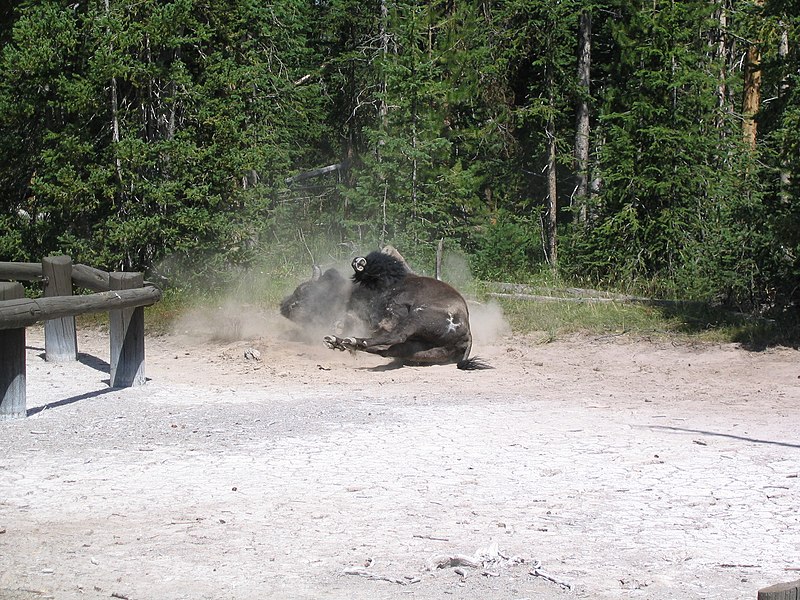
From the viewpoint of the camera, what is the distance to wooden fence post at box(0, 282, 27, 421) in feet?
31.2

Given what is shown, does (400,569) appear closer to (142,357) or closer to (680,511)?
(680,511)

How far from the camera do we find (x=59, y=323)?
1348 cm

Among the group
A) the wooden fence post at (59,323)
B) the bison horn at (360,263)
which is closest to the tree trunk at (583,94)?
the bison horn at (360,263)

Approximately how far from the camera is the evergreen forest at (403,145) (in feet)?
54.8

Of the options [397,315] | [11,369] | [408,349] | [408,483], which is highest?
[397,315]

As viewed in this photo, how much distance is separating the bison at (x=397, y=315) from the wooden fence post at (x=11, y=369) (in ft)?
12.9

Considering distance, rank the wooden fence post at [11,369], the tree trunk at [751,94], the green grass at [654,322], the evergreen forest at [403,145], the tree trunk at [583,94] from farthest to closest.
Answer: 1. the tree trunk at [583,94]
2. the tree trunk at [751,94]
3. the evergreen forest at [403,145]
4. the green grass at [654,322]
5. the wooden fence post at [11,369]

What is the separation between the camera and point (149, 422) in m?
9.70

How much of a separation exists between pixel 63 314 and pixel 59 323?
140 inches

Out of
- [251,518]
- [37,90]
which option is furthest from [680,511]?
[37,90]

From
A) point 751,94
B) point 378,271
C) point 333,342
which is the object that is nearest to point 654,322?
point 378,271

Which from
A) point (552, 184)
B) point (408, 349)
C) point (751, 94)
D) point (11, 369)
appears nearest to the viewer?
point (11, 369)

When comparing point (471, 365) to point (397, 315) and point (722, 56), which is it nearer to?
point (397, 315)

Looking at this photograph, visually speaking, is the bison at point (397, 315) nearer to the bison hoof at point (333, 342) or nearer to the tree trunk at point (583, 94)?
the bison hoof at point (333, 342)
